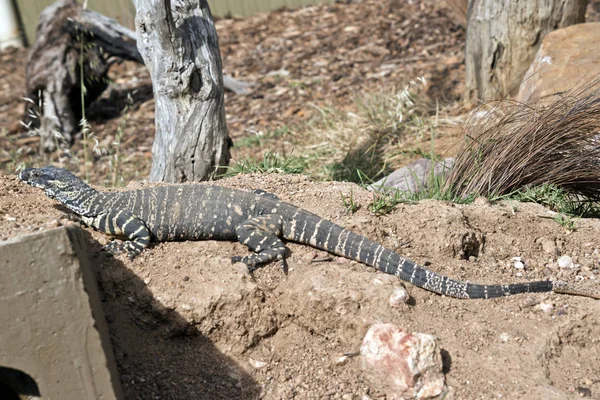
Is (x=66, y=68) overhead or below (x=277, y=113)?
overhead

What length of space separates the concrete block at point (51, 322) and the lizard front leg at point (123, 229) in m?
1.42

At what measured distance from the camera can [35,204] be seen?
5.66m

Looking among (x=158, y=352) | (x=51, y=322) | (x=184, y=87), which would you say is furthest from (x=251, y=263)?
(x=184, y=87)

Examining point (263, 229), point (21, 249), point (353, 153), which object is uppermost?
point (21, 249)

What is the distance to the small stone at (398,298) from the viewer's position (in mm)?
4801

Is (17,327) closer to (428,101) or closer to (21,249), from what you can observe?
(21,249)

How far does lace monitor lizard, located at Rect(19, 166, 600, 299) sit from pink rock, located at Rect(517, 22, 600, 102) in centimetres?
339

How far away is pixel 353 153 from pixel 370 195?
305cm

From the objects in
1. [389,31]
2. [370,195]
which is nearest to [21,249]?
[370,195]

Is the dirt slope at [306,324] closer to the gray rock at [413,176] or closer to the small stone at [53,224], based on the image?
the small stone at [53,224]

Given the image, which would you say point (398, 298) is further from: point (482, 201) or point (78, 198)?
point (78, 198)

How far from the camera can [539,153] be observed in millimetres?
Answer: 6238

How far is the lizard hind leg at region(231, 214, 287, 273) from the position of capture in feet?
17.2

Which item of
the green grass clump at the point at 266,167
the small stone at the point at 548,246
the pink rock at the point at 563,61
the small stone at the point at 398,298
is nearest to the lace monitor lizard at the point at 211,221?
the small stone at the point at 398,298
